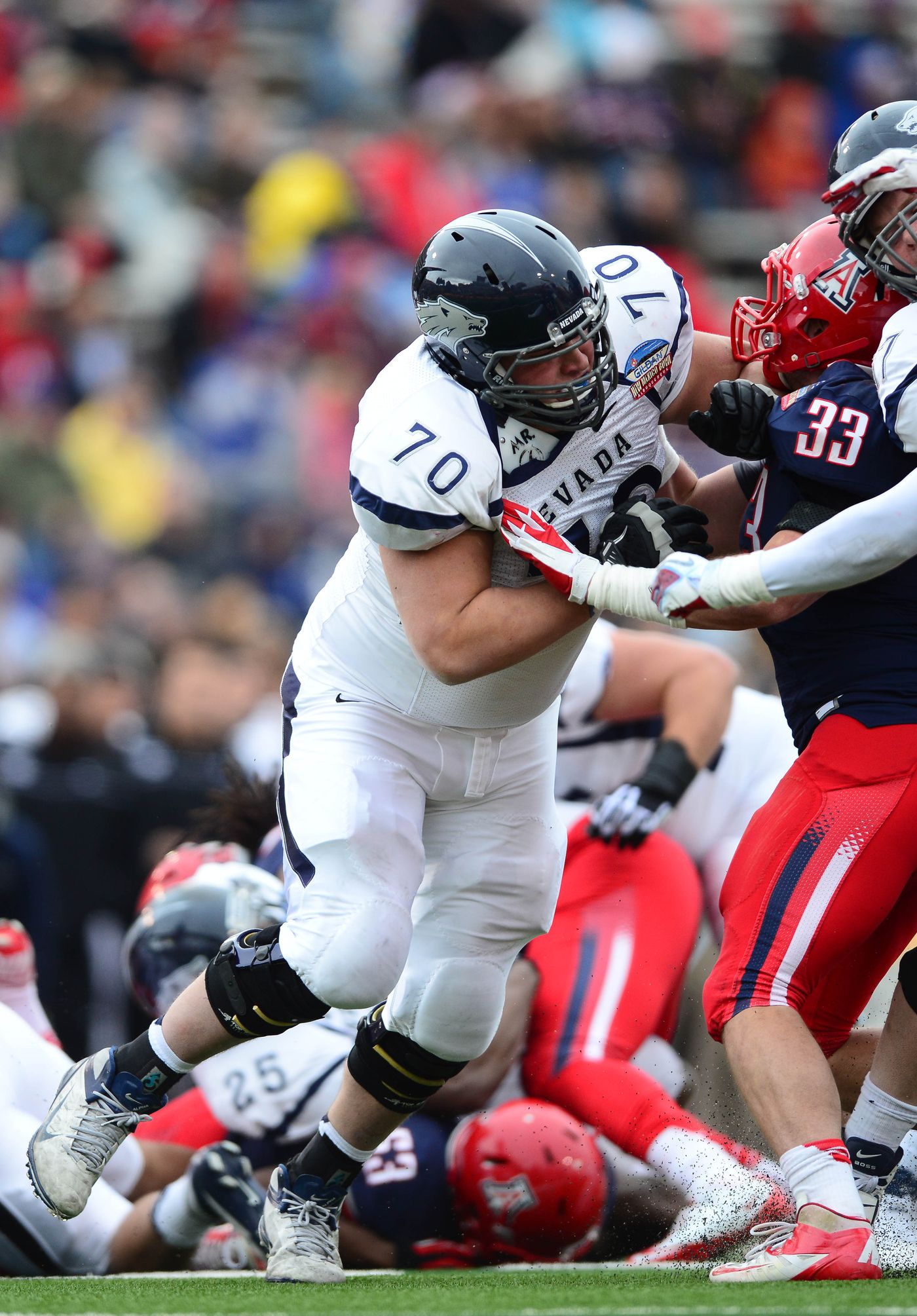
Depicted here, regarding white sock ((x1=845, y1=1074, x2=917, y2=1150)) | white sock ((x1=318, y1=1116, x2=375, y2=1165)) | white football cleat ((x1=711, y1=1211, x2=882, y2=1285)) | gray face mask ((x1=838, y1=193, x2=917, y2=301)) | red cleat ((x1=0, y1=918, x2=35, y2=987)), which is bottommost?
red cleat ((x1=0, y1=918, x2=35, y2=987))

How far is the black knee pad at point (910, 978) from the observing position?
3238 mm

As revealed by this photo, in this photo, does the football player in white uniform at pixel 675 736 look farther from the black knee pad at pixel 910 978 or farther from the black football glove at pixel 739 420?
the black football glove at pixel 739 420

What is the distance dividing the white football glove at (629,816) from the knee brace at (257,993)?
128cm

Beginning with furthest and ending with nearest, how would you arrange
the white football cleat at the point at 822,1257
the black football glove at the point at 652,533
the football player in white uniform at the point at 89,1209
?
the football player in white uniform at the point at 89,1209 → the black football glove at the point at 652,533 → the white football cleat at the point at 822,1257

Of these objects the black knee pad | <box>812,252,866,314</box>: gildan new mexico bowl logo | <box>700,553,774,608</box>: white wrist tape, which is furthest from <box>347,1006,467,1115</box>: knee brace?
<box>812,252,866,314</box>: gildan new mexico bowl logo

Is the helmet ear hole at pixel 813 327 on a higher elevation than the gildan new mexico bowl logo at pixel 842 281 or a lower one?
lower

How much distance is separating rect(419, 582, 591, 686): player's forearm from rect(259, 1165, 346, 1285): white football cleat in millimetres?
1138

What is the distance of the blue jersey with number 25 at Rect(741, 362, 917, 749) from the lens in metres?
3.09

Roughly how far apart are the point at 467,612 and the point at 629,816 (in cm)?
147

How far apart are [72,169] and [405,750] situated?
8688 mm

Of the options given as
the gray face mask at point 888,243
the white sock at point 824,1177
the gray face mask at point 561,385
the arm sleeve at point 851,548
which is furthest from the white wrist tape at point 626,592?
the white sock at point 824,1177

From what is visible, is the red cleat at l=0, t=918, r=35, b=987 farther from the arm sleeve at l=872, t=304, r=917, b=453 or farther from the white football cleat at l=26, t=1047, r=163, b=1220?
the arm sleeve at l=872, t=304, r=917, b=453

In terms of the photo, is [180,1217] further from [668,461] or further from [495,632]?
[668,461]

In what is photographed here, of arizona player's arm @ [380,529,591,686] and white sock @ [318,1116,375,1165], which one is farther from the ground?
arizona player's arm @ [380,529,591,686]
